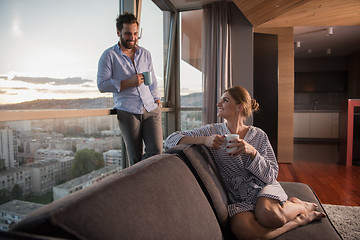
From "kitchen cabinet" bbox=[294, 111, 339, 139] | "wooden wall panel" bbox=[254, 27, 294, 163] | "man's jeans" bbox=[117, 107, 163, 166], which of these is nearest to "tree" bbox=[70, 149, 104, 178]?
"man's jeans" bbox=[117, 107, 163, 166]

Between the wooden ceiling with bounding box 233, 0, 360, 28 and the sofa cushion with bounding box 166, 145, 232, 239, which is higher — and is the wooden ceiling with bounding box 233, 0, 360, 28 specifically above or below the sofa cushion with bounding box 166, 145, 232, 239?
above

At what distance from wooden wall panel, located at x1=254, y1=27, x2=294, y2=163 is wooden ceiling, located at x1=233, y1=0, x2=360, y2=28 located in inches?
8.4

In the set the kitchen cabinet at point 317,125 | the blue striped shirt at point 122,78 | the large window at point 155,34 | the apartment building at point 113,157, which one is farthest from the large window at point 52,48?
the kitchen cabinet at point 317,125

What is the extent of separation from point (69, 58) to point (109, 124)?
799 mm

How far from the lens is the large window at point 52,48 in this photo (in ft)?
5.42

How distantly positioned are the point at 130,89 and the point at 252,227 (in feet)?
5.04

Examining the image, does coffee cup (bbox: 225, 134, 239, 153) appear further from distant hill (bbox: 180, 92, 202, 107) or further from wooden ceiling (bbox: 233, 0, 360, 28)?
distant hill (bbox: 180, 92, 202, 107)

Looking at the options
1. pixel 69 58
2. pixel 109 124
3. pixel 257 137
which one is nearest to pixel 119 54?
pixel 69 58

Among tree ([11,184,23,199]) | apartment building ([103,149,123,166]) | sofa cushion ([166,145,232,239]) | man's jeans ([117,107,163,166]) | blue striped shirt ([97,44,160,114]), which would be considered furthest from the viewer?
apartment building ([103,149,123,166])

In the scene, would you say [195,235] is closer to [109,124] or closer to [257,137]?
[257,137]

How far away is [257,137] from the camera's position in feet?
5.80

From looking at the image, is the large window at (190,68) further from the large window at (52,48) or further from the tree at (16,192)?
the tree at (16,192)

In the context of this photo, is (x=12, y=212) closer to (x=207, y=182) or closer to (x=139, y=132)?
(x=139, y=132)

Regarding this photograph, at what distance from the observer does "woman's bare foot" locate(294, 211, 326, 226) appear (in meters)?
1.47
